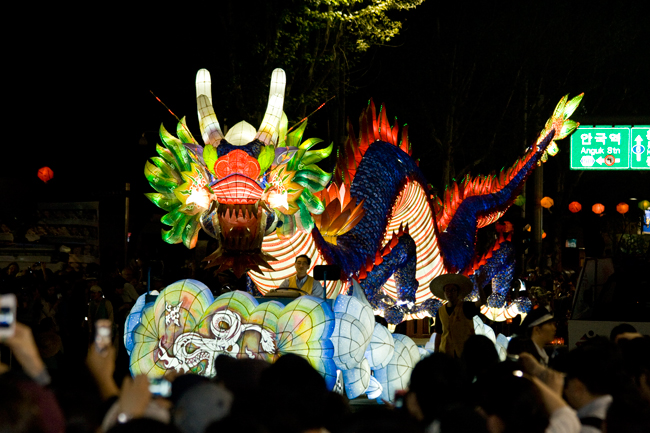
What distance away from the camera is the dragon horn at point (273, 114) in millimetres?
9047

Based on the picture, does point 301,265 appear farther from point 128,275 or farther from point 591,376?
point 128,275

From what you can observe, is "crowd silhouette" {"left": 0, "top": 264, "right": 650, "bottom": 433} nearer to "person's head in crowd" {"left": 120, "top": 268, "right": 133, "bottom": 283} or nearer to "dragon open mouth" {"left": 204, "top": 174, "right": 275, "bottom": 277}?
"dragon open mouth" {"left": 204, "top": 174, "right": 275, "bottom": 277}

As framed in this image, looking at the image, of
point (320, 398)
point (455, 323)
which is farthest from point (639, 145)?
point (320, 398)

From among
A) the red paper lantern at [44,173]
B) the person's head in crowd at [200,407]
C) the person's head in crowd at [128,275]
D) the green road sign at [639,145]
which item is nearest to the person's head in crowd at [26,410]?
the person's head in crowd at [200,407]

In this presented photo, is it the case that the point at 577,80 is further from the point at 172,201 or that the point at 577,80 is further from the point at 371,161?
the point at 172,201

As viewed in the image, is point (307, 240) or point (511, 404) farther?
point (307, 240)

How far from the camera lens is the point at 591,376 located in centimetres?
390

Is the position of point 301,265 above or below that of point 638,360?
above

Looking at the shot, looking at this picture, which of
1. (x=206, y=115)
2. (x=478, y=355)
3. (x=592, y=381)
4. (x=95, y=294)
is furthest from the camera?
(x=95, y=294)

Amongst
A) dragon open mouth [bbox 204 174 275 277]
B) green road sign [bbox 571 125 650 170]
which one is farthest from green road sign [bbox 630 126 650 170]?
dragon open mouth [bbox 204 174 275 277]

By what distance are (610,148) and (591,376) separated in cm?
1395

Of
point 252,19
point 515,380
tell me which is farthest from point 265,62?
point 515,380

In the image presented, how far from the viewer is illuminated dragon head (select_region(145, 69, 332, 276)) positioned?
8688 millimetres

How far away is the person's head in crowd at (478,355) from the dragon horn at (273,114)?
4.61 m
